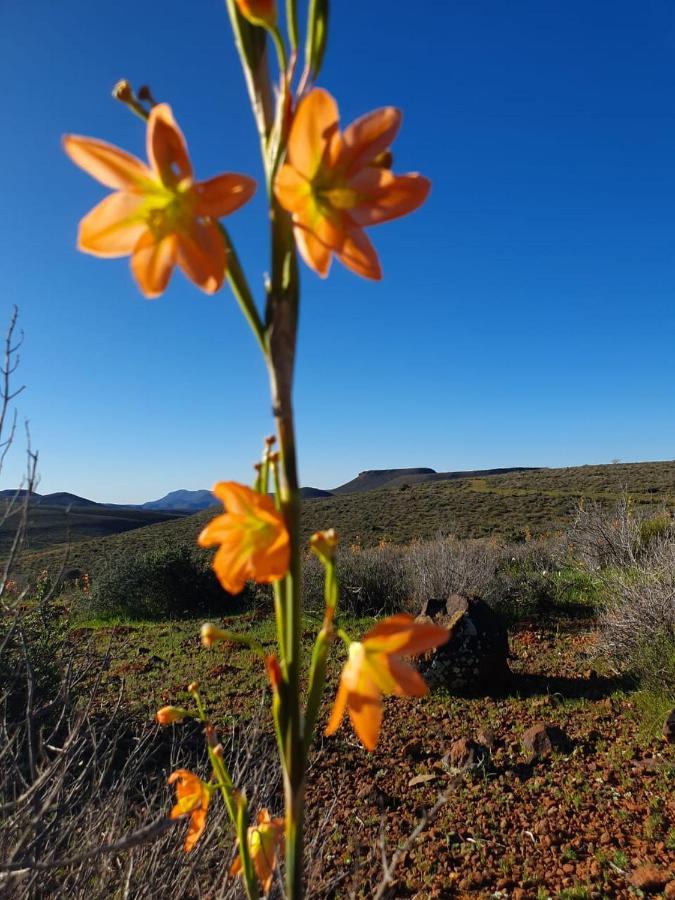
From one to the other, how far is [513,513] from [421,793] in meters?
18.8

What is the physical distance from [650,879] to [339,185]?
3.51 meters

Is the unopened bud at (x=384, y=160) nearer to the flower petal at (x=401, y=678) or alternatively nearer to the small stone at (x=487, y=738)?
the flower petal at (x=401, y=678)

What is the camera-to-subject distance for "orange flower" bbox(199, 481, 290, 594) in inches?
26.1

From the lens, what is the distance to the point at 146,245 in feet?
2.43

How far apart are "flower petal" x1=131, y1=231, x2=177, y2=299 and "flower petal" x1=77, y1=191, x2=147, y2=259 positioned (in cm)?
2

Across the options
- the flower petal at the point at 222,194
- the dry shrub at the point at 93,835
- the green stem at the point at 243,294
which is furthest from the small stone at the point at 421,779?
the flower petal at the point at 222,194

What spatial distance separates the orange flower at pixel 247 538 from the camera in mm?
664

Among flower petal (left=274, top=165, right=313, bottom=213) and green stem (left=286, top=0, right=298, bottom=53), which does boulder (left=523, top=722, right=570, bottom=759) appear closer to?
flower petal (left=274, top=165, right=313, bottom=213)

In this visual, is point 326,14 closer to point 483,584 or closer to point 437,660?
point 437,660

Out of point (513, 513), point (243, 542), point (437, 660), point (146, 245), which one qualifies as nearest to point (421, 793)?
point (437, 660)

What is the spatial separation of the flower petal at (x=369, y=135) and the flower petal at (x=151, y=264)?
0.84 feet

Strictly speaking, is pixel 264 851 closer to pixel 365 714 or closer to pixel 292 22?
pixel 365 714

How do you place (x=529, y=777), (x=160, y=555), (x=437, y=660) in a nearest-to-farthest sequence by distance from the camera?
(x=529, y=777) < (x=437, y=660) < (x=160, y=555)

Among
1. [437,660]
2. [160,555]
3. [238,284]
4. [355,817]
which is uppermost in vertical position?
[238,284]
